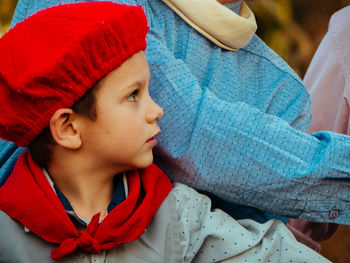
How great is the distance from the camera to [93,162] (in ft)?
4.29

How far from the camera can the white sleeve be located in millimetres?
1341

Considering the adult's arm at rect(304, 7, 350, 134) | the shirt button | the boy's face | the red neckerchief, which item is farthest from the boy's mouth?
the adult's arm at rect(304, 7, 350, 134)

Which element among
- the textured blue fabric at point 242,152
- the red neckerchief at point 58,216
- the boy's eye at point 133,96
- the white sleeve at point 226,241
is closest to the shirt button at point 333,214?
the textured blue fabric at point 242,152

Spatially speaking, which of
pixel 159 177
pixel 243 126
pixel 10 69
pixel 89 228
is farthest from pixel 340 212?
pixel 10 69

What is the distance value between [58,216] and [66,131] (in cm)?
18

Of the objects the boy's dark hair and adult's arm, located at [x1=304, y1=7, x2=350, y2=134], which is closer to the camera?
the boy's dark hair

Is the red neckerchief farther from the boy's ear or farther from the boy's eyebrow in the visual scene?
the boy's eyebrow

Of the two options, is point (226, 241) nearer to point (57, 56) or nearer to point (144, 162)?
point (144, 162)

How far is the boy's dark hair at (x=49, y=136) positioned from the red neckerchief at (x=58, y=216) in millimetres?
23

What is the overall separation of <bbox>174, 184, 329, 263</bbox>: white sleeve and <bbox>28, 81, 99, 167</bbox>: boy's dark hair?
12.0 inches

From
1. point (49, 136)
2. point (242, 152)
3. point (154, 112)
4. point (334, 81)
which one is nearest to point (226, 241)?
point (242, 152)

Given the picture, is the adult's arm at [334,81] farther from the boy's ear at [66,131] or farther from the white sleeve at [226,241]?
the boy's ear at [66,131]

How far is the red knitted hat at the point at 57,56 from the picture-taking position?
1.16 m

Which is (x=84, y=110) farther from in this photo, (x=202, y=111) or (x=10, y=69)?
(x=202, y=111)
